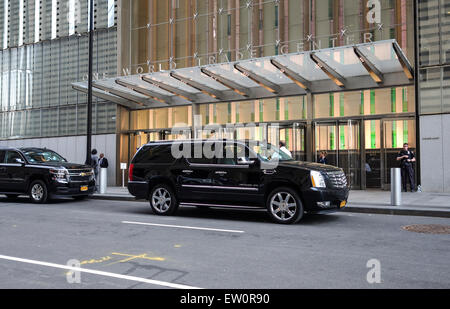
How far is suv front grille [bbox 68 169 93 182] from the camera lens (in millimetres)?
14227

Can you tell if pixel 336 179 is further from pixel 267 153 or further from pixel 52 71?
pixel 52 71

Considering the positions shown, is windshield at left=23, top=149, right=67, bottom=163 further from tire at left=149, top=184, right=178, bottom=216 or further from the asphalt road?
tire at left=149, top=184, right=178, bottom=216

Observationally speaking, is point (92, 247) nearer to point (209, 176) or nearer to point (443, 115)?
point (209, 176)

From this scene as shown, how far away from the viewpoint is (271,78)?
1803 cm

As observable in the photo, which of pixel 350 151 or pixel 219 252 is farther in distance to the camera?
pixel 350 151

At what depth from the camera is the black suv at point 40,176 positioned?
550 inches

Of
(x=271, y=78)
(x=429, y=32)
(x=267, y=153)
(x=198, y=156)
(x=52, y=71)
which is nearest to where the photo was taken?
(x=267, y=153)

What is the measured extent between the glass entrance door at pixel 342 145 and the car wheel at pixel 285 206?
349 inches

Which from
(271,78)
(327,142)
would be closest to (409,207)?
(327,142)

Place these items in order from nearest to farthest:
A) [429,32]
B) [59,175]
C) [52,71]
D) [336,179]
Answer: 1. [336,179]
2. [59,175]
3. [429,32]
4. [52,71]

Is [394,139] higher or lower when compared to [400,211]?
higher

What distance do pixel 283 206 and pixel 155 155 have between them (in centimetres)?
378
